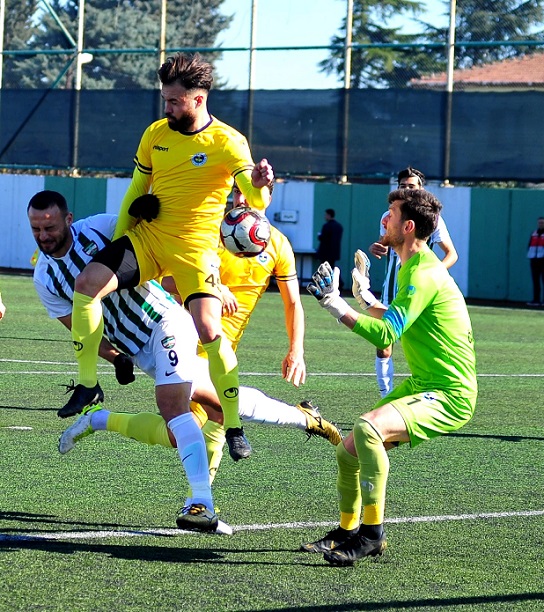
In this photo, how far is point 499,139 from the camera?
1073 inches

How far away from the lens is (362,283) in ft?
18.5

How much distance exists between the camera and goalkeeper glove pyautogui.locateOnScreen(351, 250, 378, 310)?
18.5 feet

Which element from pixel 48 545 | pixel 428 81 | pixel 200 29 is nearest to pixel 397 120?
pixel 428 81

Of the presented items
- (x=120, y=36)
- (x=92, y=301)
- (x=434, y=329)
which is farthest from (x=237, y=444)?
(x=120, y=36)

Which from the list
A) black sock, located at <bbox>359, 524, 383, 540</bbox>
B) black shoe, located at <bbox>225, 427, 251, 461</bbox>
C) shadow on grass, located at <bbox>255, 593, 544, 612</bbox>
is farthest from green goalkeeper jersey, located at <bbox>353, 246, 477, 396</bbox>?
shadow on grass, located at <bbox>255, 593, 544, 612</bbox>

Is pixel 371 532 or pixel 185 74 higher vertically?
pixel 185 74

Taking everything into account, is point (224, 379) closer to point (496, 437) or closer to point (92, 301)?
point (92, 301)

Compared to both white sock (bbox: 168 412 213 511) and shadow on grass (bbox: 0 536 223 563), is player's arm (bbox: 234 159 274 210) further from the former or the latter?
shadow on grass (bbox: 0 536 223 563)

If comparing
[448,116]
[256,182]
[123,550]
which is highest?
[448,116]

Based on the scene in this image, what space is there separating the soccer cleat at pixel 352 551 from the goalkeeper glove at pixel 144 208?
7.31 ft

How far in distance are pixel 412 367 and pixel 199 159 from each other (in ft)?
6.07

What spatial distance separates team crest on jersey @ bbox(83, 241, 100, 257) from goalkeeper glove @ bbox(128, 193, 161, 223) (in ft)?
0.87

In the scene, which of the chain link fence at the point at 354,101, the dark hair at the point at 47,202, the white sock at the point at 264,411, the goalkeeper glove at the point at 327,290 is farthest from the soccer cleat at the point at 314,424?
the chain link fence at the point at 354,101

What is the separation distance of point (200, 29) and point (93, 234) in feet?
97.2
